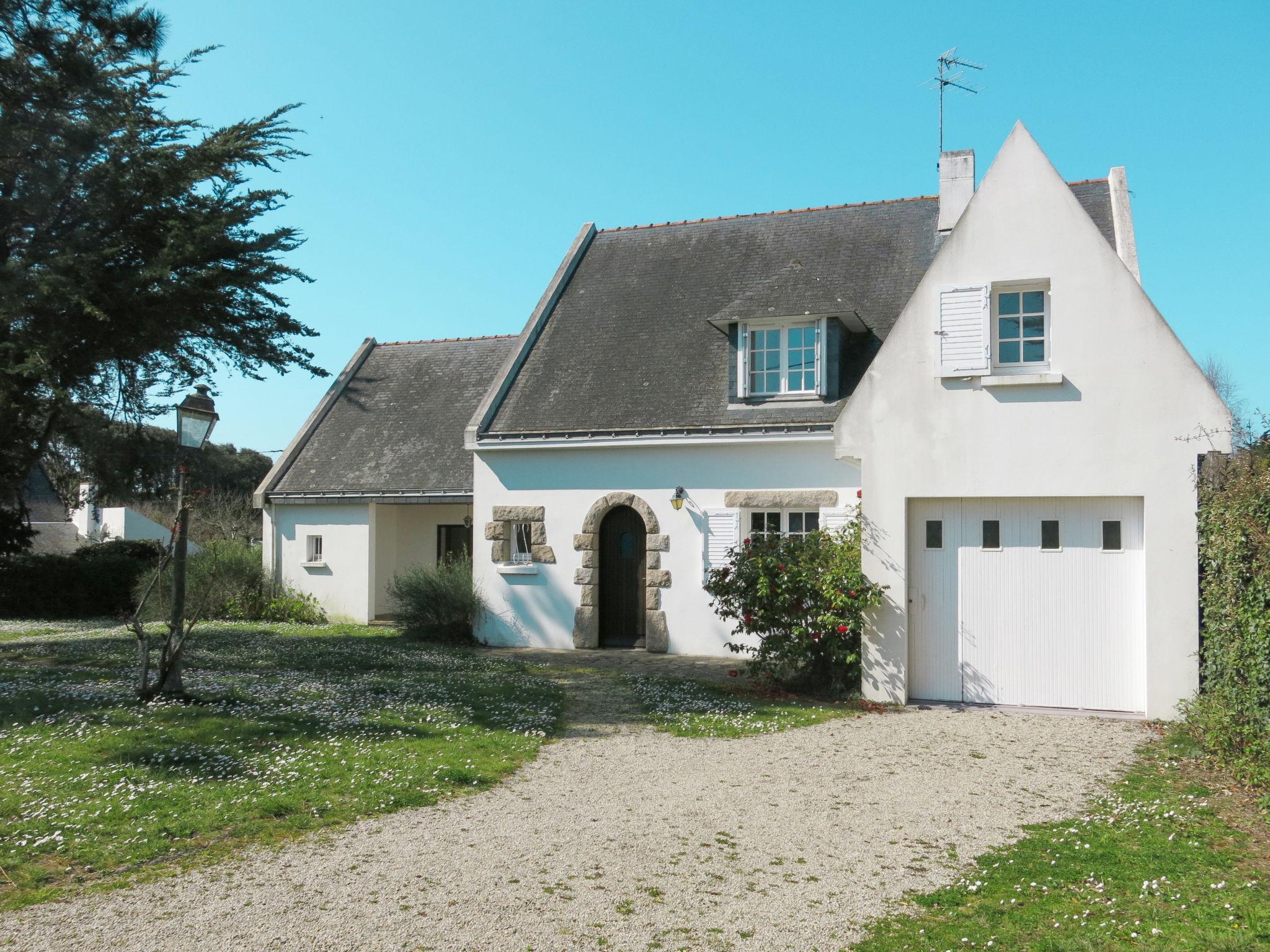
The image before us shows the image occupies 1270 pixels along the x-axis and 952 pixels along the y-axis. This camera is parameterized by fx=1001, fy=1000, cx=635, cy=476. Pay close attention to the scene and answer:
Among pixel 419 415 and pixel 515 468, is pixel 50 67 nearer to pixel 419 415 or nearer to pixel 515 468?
pixel 515 468

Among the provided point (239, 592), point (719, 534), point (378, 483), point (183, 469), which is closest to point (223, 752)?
point (183, 469)

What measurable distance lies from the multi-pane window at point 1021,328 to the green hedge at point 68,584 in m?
18.1

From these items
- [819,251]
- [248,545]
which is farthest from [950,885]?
[248,545]

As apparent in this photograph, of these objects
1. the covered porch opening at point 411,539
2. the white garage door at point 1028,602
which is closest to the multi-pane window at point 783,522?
the white garage door at point 1028,602

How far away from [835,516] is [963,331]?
13.4 ft

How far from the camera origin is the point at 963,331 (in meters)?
11.0

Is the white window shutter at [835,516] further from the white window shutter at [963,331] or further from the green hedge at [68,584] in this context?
the green hedge at [68,584]

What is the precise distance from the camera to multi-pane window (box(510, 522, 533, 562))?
1680cm

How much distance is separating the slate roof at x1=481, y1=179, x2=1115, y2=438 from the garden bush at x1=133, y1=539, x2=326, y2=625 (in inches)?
261

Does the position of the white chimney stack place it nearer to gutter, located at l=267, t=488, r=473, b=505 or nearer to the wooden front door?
the wooden front door

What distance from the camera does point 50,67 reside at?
10250mm

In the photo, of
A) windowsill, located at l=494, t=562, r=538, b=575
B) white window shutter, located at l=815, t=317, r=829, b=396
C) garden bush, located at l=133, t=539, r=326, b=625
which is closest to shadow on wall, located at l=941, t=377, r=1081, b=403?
white window shutter, located at l=815, t=317, r=829, b=396

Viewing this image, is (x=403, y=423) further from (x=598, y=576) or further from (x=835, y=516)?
(x=835, y=516)

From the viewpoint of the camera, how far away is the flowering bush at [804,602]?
36.7 feet
